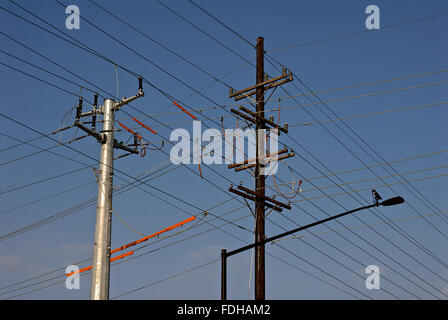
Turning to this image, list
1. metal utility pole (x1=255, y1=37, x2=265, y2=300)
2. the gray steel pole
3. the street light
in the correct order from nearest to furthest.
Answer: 1. the street light
2. the gray steel pole
3. metal utility pole (x1=255, y1=37, x2=265, y2=300)

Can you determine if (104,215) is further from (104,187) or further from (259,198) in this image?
(259,198)

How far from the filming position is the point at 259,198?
25.7 meters

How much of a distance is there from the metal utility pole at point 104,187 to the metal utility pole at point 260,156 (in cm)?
467

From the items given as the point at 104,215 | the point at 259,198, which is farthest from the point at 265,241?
the point at 104,215

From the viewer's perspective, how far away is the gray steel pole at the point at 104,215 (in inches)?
860

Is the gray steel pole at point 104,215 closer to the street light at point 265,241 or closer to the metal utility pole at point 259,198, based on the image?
the street light at point 265,241

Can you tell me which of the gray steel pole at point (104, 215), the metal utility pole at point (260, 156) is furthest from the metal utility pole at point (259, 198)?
the gray steel pole at point (104, 215)

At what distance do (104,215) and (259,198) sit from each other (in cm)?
620

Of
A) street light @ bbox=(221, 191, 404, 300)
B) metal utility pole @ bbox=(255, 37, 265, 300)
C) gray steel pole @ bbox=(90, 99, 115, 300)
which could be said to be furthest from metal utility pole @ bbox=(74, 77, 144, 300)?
metal utility pole @ bbox=(255, 37, 265, 300)

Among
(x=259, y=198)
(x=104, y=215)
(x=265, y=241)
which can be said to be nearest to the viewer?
(x=265, y=241)

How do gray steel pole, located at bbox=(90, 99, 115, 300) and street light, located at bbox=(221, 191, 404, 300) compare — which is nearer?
street light, located at bbox=(221, 191, 404, 300)

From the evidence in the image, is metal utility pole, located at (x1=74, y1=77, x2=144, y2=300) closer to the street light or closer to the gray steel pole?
the gray steel pole

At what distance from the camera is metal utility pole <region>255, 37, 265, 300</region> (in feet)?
78.8

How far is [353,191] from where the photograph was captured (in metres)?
31.7
